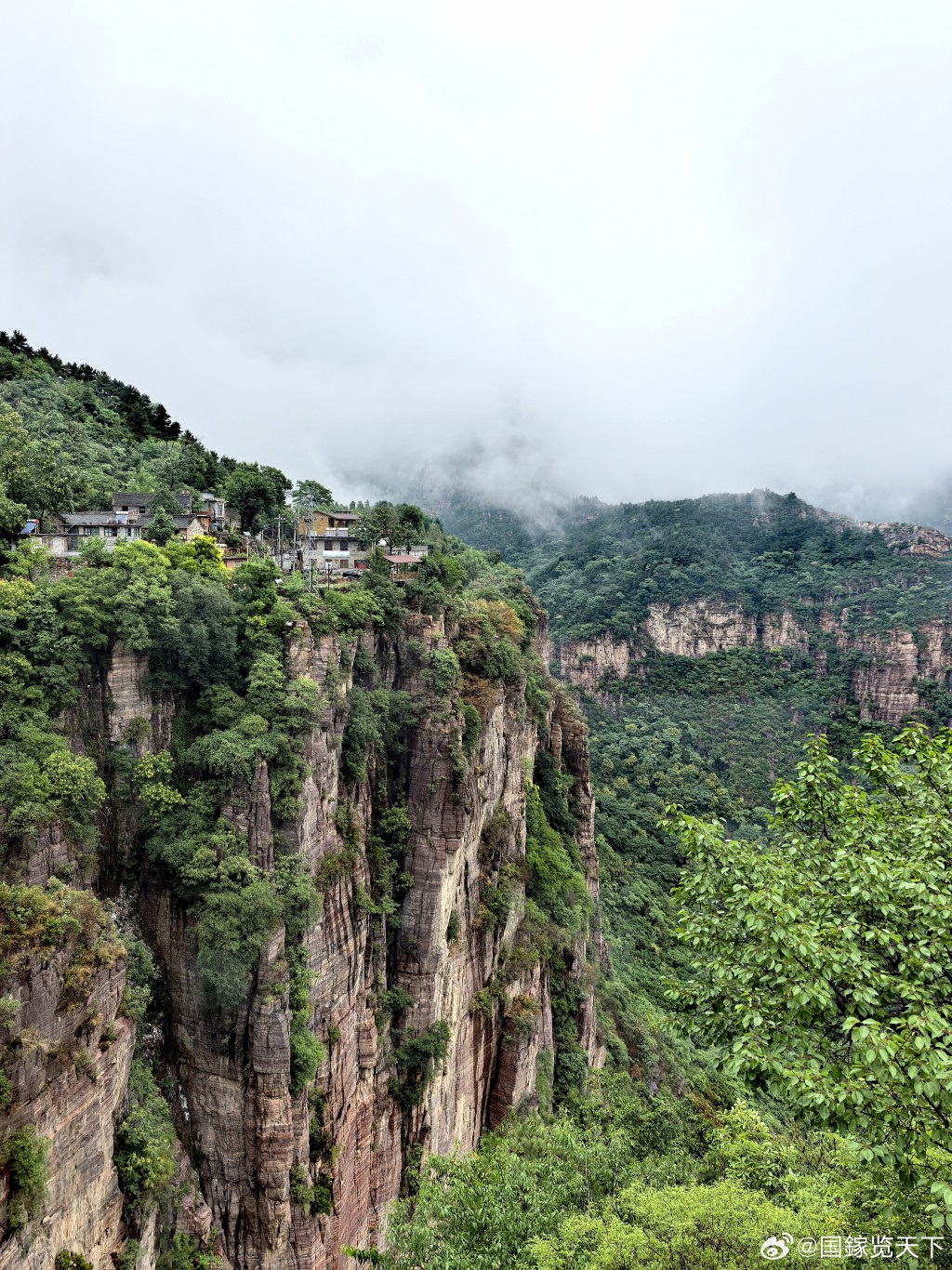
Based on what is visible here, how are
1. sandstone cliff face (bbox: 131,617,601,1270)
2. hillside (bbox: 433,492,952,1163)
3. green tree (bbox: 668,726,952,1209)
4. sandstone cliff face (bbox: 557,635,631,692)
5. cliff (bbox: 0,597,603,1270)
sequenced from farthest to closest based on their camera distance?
sandstone cliff face (bbox: 557,635,631,692) → hillside (bbox: 433,492,952,1163) → sandstone cliff face (bbox: 131,617,601,1270) → cliff (bbox: 0,597,603,1270) → green tree (bbox: 668,726,952,1209)

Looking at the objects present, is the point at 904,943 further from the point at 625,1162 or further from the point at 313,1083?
the point at 313,1083

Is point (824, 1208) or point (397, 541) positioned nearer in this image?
point (824, 1208)

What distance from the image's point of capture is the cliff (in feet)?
51.2

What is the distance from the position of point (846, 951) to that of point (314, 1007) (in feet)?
59.8

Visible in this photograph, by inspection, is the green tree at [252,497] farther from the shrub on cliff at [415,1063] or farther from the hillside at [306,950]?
the shrub on cliff at [415,1063]

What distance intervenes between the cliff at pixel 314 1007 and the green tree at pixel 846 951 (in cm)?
1431

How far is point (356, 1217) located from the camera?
74.9ft

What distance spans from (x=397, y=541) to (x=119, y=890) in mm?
22709

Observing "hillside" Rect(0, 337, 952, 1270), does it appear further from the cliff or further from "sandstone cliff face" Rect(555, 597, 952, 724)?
"sandstone cliff face" Rect(555, 597, 952, 724)

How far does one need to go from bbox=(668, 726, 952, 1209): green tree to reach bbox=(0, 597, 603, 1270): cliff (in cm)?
1431

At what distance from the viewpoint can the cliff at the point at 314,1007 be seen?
1561cm

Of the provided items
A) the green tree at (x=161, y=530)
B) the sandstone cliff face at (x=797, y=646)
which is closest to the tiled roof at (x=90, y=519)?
the green tree at (x=161, y=530)

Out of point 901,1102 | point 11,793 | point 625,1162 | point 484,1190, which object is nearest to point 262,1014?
point 484,1190

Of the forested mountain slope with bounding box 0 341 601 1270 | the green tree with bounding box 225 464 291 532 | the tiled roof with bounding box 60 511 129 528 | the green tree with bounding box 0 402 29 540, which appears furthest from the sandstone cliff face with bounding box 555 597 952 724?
the green tree with bounding box 0 402 29 540
